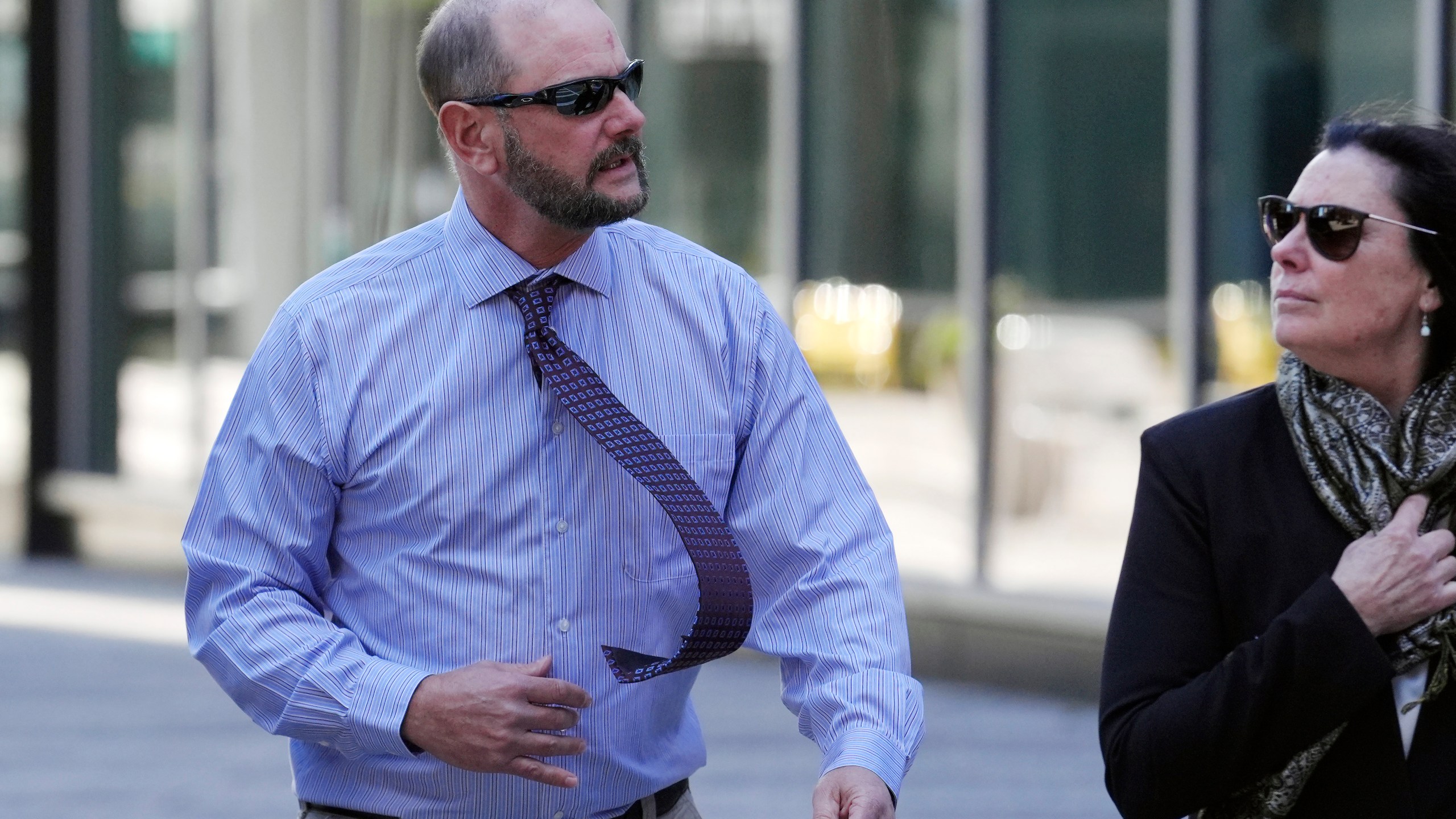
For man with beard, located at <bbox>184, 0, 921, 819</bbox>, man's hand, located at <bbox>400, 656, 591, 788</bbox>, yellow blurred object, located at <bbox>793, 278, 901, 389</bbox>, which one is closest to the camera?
man's hand, located at <bbox>400, 656, 591, 788</bbox>

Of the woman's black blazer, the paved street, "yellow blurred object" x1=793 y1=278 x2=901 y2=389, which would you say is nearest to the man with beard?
the woman's black blazer

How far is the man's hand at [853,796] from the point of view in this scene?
2330mm

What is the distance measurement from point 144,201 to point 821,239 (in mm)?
5027

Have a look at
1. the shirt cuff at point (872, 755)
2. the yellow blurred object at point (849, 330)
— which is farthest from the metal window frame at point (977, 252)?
the shirt cuff at point (872, 755)

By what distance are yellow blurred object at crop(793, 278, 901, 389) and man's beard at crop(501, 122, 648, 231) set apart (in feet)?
19.0

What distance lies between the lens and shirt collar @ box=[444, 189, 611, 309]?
256cm

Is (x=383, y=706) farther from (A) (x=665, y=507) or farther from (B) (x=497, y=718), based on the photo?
(A) (x=665, y=507)

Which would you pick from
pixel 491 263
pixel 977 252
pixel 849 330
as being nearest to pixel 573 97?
pixel 491 263

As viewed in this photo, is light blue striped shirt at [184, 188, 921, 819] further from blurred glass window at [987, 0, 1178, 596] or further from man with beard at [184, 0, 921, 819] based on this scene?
blurred glass window at [987, 0, 1178, 596]

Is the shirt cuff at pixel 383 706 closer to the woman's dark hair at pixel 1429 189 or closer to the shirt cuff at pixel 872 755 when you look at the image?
the shirt cuff at pixel 872 755

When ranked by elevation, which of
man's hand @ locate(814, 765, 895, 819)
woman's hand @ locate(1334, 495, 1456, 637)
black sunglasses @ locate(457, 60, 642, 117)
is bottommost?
man's hand @ locate(814, 765, 895, 819)

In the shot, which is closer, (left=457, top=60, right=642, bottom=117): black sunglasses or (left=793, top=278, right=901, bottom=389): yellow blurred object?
(left=457, top=60, right=642, bottom=117): black sunglasses

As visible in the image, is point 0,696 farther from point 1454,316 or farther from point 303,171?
point 1454,316

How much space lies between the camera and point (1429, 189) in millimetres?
2477
